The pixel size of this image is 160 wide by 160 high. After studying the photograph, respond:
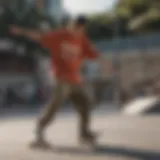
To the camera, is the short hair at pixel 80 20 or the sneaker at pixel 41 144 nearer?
the sneaker at pixel 41 144

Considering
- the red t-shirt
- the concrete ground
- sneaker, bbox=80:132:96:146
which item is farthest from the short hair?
the concrete ground

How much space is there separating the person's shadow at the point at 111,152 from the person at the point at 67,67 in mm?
354

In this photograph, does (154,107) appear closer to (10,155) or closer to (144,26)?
(10,155)

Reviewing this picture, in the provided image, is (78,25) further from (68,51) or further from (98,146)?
(98,146)

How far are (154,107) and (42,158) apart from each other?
27.1 ft

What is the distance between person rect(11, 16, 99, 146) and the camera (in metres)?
7.77

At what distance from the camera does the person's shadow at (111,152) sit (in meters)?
6.83

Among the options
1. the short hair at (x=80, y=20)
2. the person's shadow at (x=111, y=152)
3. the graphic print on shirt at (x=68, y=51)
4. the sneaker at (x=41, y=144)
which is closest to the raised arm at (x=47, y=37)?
the graphic print on shirt at (x=68, y=51)

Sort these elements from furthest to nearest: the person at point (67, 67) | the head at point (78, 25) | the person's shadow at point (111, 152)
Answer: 1. the head at point (78, 25)
2. the person at point (67, 67)
3. the person's shadow at point (111, 152)

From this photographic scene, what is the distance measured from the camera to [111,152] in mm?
7227

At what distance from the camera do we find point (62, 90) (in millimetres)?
7762

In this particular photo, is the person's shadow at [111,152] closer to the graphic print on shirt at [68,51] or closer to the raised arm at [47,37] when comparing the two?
the graphic print on shirt at [68,51]

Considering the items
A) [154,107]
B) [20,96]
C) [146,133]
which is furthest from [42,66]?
[146,133]

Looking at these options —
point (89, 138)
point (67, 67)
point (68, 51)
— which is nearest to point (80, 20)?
point (68, 51)
